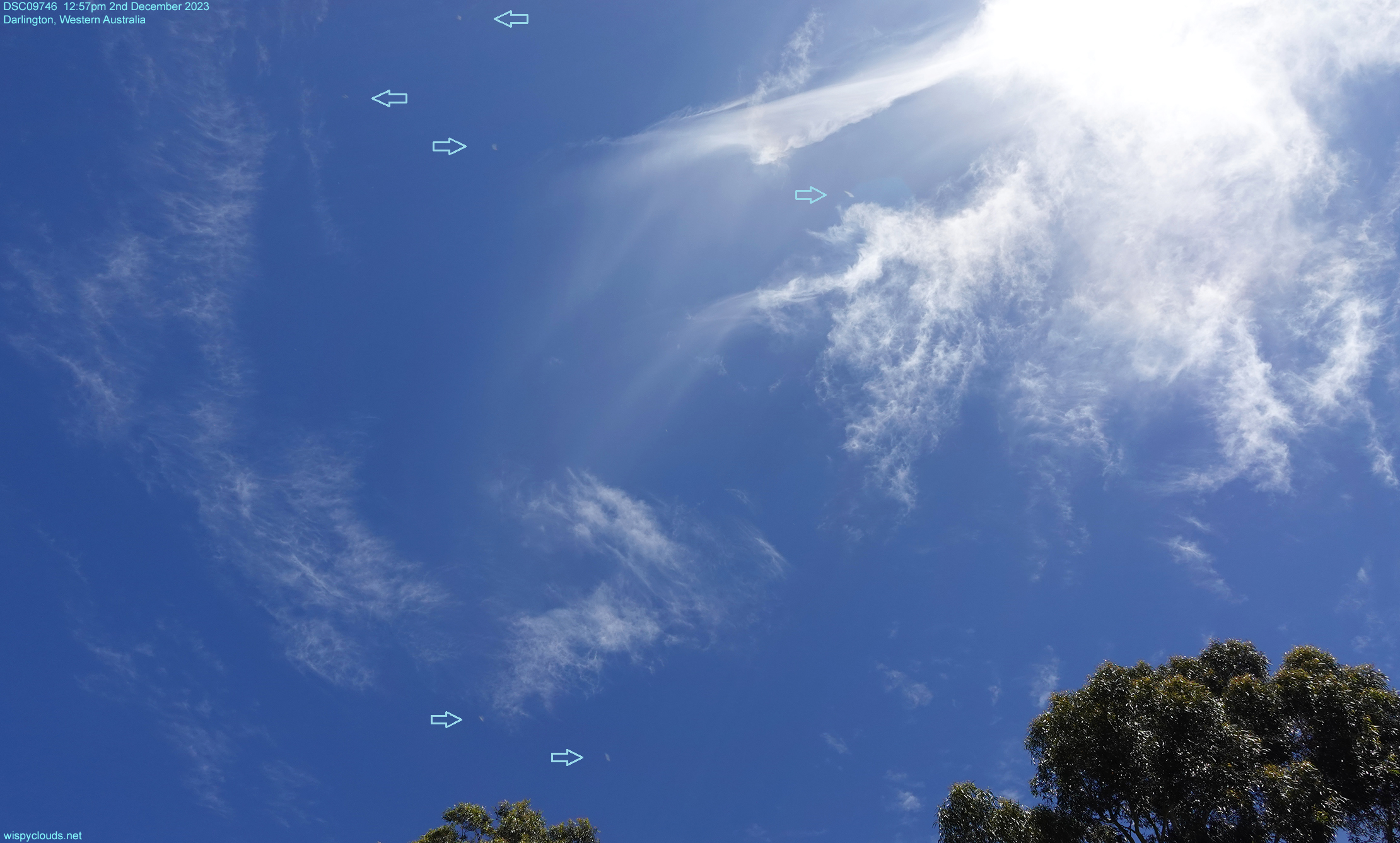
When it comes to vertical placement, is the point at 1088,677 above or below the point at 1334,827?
above

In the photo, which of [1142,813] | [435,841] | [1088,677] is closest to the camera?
[1142,813]

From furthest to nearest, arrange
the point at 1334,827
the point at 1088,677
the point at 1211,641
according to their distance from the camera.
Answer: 1. the point at 1211,641
2. the point at 1088,677
3. the point at 1334,827

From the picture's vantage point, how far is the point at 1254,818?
27.2 m

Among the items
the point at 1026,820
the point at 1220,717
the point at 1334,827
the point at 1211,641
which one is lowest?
the point at 1334,827

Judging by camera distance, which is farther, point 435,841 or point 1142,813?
point 435,841

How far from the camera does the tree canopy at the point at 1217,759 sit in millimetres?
26797

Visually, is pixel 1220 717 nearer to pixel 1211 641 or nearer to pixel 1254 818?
pixel 1254 818

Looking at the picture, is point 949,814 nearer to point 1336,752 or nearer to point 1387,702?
point 1336,752

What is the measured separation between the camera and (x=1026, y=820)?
3180cm

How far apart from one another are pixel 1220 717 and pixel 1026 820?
11.0 metres

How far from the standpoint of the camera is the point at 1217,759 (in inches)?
1082

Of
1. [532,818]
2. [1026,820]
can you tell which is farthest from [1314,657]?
[532,818]

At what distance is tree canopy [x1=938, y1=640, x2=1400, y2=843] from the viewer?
87.9ft

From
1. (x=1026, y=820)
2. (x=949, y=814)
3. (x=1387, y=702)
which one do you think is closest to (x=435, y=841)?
(x=949, y=814)
